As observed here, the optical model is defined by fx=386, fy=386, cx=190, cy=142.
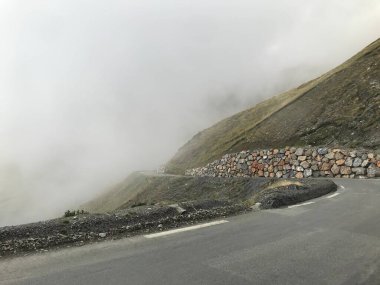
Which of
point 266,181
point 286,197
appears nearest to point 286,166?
point 266,181

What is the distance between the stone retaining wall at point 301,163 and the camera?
25.7 m

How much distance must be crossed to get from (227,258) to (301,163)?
2518cm

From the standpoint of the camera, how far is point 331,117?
34906 millimetres

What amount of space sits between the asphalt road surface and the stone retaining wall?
17158mm

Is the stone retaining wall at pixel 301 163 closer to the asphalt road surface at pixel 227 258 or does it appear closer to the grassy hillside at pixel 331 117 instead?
the grassy hillside at pixel 331 117

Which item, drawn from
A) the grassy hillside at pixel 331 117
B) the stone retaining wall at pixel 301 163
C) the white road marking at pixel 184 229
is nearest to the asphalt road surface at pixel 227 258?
the white road marking at pixel 184 229

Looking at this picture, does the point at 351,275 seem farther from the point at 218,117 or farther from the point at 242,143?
the point at 218,117

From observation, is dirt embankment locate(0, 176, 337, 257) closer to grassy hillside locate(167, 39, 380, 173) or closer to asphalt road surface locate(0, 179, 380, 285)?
asphalt road surface locate(0, 179, 380, 285)

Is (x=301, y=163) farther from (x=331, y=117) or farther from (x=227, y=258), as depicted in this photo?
(x=227, y=258)

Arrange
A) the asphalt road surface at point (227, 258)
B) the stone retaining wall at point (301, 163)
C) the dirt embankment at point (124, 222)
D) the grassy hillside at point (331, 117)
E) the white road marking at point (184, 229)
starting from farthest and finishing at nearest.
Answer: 1. the grassy hillside at point (331, 117)
2. the stone retaining wall at point (301, 163)
3. the white road marking at point (184, 229)
4. the dirt embankment at point (124, 222)
5. the asphalt road surface at point (227, 258)

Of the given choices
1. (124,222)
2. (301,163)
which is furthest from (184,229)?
(301,163)

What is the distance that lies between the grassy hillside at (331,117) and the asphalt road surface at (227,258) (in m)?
21.9

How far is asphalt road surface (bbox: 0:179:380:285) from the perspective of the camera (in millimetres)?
5785

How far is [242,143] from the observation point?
140 feet
